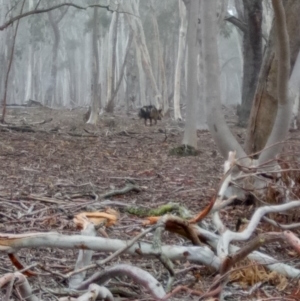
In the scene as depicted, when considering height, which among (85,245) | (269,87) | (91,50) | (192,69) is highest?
(91,50)

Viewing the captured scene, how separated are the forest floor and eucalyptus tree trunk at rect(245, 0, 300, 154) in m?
0.65

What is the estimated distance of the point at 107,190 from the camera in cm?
573

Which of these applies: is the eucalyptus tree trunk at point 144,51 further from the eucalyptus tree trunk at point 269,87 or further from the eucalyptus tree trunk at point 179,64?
the eucalyptus tree trunk at point 269,87

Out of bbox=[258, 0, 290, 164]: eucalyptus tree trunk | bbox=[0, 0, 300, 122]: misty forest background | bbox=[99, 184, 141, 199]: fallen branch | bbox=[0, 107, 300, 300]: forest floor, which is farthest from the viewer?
bbox=[0, 0, 300, 122]: misty forest background

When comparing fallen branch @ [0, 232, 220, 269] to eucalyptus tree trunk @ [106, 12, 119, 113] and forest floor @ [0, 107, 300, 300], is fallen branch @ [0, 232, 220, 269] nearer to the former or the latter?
forest floor @ [0, 107, 300, 300]

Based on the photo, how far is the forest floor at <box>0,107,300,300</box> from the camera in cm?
305

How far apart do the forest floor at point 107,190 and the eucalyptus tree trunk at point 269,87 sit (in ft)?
2.13

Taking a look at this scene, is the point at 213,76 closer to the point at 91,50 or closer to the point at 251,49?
the point at 251,49

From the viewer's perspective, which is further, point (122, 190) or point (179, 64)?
point (179, 64)

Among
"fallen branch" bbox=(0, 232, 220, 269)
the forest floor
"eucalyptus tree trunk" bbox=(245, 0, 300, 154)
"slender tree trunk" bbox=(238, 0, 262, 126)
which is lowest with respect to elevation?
the forest floor

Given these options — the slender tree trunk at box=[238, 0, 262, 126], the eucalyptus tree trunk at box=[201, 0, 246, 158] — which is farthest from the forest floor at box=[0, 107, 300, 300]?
the slender tree trunk at box=[238, 0, 262, 126]

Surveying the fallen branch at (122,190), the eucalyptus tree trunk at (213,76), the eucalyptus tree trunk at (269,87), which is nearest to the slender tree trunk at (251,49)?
the eucalyptus tree trunk at (269,87)

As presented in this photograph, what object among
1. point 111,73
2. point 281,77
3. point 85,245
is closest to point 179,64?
point 111,73

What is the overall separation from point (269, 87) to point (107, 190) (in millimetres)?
1670
